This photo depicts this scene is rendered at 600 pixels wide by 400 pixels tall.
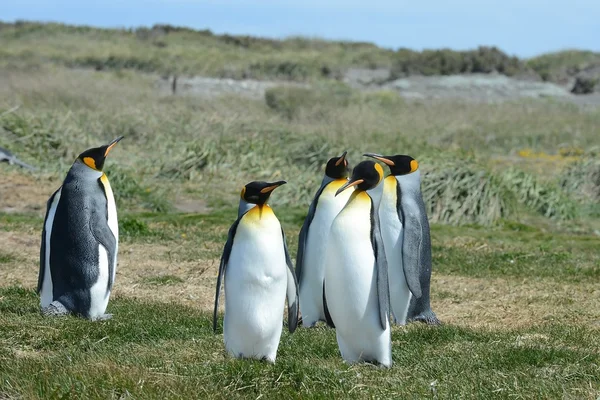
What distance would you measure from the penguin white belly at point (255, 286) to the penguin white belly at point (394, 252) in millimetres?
2129

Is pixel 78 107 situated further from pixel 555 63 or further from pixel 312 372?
pixel 555 63

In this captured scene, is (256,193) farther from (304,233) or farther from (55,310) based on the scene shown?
(55,310)

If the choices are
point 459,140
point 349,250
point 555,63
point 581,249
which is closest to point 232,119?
point 459,140

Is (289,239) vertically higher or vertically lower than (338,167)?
lower

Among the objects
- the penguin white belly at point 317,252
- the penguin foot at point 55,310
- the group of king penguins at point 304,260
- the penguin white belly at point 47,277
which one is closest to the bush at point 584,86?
the group of king penguins at point 304,260

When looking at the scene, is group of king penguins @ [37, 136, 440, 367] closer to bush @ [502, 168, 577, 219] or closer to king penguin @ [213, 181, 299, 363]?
king penguin @ [213, 181, 299, 363]

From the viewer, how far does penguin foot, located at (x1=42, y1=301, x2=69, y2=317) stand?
308 inches

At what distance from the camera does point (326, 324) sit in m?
8.33

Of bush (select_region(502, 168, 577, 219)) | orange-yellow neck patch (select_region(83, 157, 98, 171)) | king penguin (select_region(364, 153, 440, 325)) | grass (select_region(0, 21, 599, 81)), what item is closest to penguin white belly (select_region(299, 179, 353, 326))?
king penguin (select_region(364, 153, 440, 325))

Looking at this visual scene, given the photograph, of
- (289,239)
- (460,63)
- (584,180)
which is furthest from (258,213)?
(460,63)

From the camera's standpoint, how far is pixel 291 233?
14.0 m

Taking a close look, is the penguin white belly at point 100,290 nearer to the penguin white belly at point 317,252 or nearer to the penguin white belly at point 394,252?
the penguin white belly at point 317,252

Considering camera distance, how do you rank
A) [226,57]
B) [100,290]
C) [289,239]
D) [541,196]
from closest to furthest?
[100,290], [289,239], [541,196], [226,57]

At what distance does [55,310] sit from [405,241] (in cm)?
300
